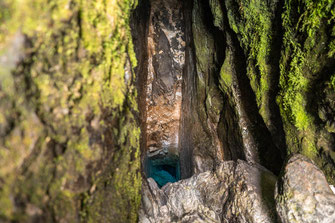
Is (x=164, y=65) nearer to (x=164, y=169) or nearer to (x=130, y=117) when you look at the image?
(x=130, y=117)

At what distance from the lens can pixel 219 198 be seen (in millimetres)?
2828

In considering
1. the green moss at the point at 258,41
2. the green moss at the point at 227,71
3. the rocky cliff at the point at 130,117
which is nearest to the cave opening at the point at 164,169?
the rocky cliff at the point at 130,117

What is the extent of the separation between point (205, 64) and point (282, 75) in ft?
8.07

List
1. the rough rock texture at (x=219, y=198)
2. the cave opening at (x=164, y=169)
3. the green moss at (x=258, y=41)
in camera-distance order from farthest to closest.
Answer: the cave opening at (x=164, y=169), the green moss at (x=258, y=41), the rough rock texture at (x=219, y=198)

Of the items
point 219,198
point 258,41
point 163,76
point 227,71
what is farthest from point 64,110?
point 163,76

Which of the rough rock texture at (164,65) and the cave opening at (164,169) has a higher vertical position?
the rough rock texture at (164,65)

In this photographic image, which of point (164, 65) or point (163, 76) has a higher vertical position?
point (164, 65)

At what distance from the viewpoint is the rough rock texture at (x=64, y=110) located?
1.05 metres

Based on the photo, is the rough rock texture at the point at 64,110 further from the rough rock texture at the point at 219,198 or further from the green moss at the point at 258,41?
the green moss at the point at 258,41

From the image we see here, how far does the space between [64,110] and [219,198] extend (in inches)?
89.9

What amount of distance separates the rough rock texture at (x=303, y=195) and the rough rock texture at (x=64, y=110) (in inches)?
56.7

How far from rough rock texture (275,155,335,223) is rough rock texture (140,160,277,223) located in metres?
0.37

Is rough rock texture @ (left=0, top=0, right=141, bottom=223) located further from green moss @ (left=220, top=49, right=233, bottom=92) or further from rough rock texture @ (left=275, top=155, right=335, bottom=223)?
green moss @ (left=220, top=49, right=233, bottom=92)

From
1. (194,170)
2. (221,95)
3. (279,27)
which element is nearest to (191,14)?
(221,95)
